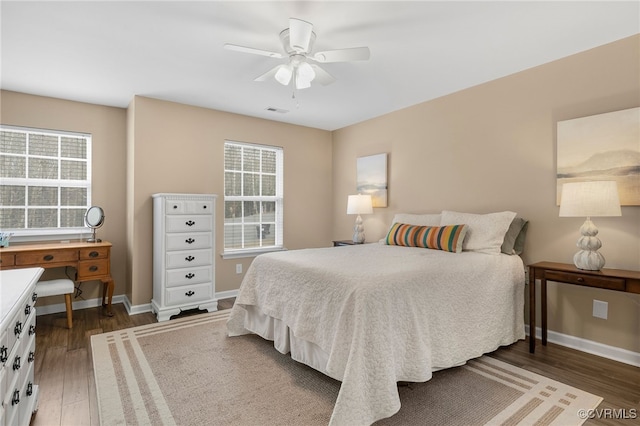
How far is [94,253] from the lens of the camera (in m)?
3.56

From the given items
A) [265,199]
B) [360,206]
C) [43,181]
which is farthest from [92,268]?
[360,206]

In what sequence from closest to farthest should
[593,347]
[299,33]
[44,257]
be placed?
[299,33]
[593,347]
[44,257]

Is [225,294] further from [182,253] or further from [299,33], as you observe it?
[299,33]

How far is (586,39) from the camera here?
2.55 m

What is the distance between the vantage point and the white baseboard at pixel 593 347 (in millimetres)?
2502

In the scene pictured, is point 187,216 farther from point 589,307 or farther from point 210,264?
point 589,307

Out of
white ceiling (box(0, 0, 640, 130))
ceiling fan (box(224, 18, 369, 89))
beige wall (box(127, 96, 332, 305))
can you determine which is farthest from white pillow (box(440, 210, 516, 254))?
beige wall (box(127, 96, 332, 305))

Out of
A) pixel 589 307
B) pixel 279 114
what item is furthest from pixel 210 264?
pixel 589 307

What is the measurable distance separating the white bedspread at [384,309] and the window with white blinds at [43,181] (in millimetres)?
2510

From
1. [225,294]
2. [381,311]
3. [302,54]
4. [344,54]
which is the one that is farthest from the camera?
[225,294]

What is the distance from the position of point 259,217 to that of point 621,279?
155 inches

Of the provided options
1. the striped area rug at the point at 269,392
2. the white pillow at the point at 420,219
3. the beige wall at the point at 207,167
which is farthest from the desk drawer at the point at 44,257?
the white pillow at the point at 420,219

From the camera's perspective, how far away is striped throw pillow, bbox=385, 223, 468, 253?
305 centimetres

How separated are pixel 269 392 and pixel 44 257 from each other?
2.75 meters
